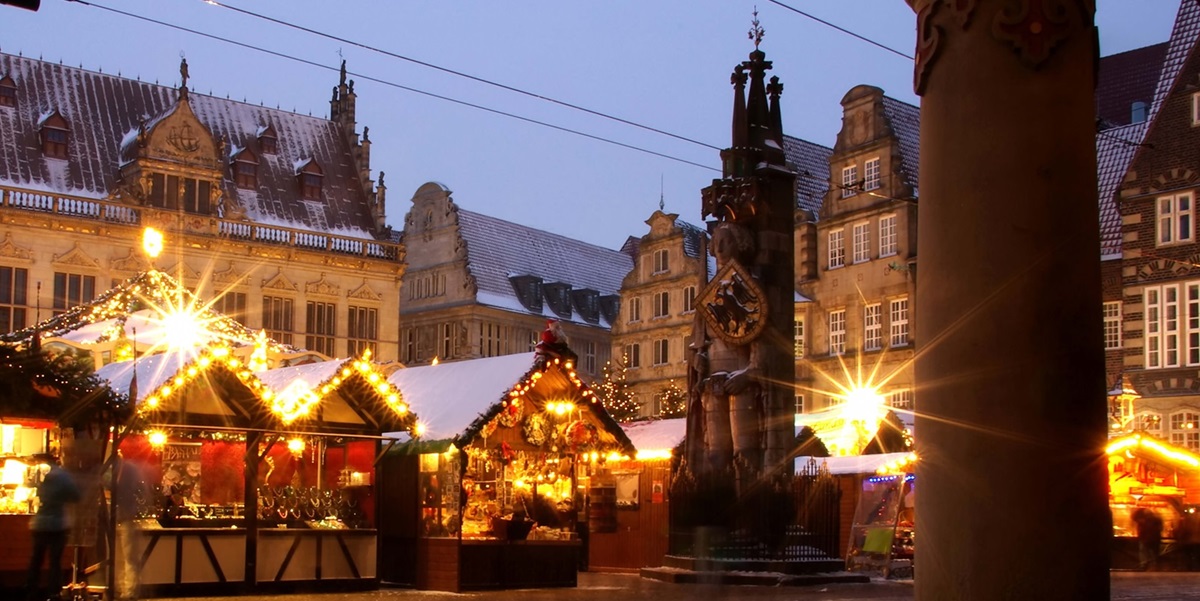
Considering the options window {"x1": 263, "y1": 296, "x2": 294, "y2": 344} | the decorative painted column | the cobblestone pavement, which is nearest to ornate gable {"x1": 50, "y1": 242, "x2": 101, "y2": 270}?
window {"x1": 263, "y1": 296, "x2": 294, "y2": 344}

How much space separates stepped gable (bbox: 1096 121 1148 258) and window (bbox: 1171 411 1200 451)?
484 centimetres

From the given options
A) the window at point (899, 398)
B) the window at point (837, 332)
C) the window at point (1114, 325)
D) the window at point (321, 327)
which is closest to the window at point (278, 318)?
the window at point (321, 327)

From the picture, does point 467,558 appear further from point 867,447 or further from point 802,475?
point 867,447

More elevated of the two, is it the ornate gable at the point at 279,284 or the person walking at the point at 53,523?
the ornate gable at the point at 279,284

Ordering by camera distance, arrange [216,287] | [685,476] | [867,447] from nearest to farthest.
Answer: [685,476] < [867,447] < [216,287]

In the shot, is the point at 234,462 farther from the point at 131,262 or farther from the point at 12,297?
the point at 131,262

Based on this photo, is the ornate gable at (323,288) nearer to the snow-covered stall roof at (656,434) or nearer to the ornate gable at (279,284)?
the ornate gable at (279,284)

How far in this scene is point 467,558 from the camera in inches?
755

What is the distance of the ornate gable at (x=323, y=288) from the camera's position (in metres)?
46.2

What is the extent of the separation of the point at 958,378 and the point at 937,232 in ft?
1.43

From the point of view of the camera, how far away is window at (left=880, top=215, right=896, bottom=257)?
4350 cm

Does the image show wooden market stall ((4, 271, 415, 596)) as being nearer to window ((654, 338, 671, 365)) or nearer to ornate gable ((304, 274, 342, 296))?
ornate gable ((304, 274, 342, 296))

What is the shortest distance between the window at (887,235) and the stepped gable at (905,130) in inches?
47.7

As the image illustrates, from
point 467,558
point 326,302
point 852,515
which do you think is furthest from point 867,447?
point 326,302
